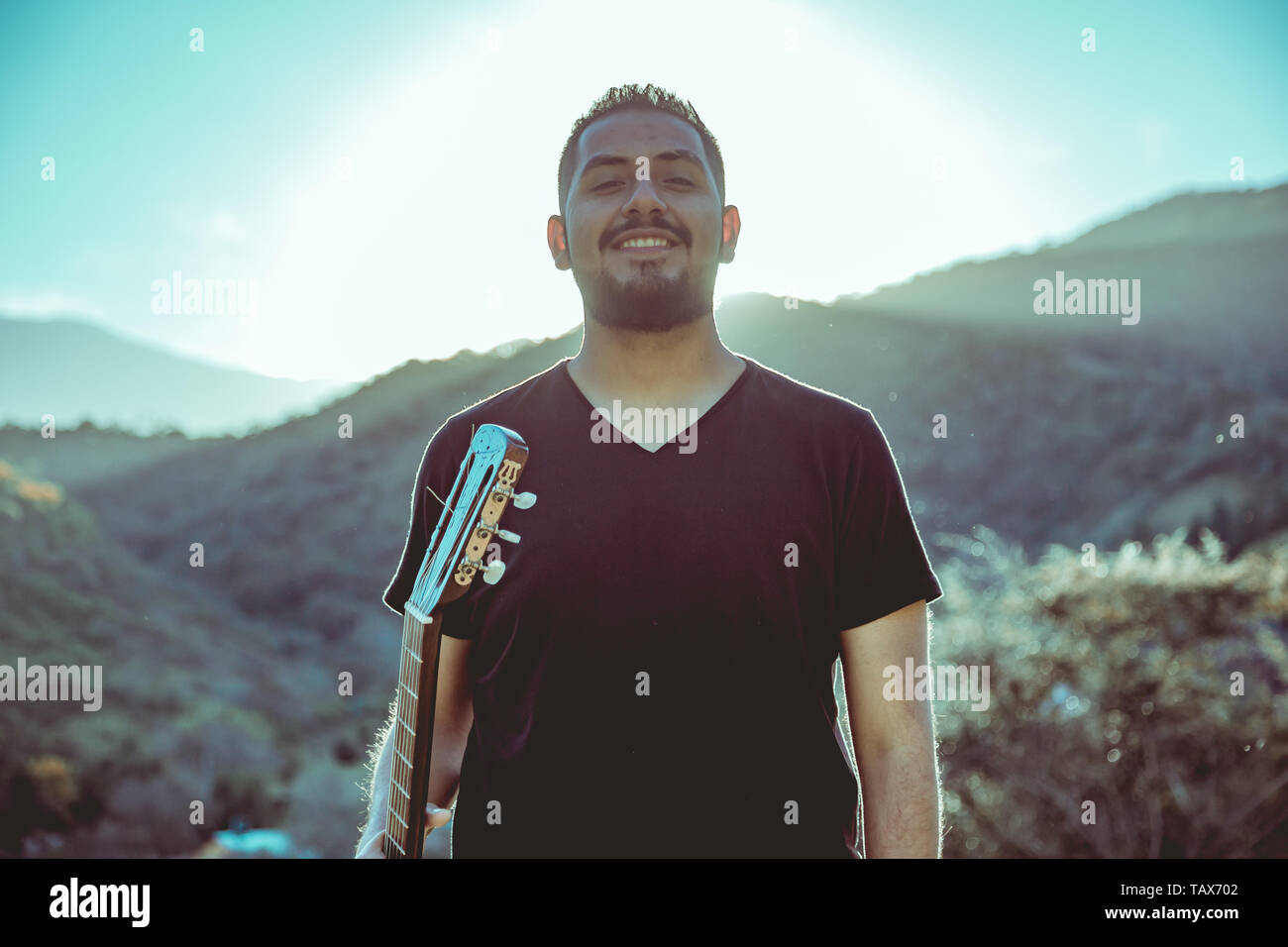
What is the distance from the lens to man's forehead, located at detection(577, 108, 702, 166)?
236 centimetres

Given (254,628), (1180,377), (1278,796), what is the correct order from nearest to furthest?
(1278,796)
(254,628)
(1180,377)

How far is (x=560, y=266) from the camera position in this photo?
2475 mm

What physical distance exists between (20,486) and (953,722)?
2353 cm

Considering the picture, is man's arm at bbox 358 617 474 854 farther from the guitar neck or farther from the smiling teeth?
the smiling teeth

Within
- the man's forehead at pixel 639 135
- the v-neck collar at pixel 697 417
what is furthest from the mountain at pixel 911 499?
the man's forehead at pixel 639 135

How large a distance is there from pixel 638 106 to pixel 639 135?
14 centimetres

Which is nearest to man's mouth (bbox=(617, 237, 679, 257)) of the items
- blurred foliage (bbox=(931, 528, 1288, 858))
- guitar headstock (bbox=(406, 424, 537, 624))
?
guitar headstock (bbox=(406, 424, 537, 624))

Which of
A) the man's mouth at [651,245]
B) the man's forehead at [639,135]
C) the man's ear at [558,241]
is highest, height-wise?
the man's forehead at [639,135]

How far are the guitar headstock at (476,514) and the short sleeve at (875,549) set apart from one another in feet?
2.43

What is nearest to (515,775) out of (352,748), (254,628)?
(352,748)

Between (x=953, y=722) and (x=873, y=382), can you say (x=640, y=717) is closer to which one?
(x=953, y=722)

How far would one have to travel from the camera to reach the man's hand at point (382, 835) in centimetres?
218

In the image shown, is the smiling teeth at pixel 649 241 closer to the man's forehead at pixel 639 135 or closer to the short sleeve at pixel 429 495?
the man's forehead at pixel 639 135

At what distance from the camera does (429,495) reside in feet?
7.72
